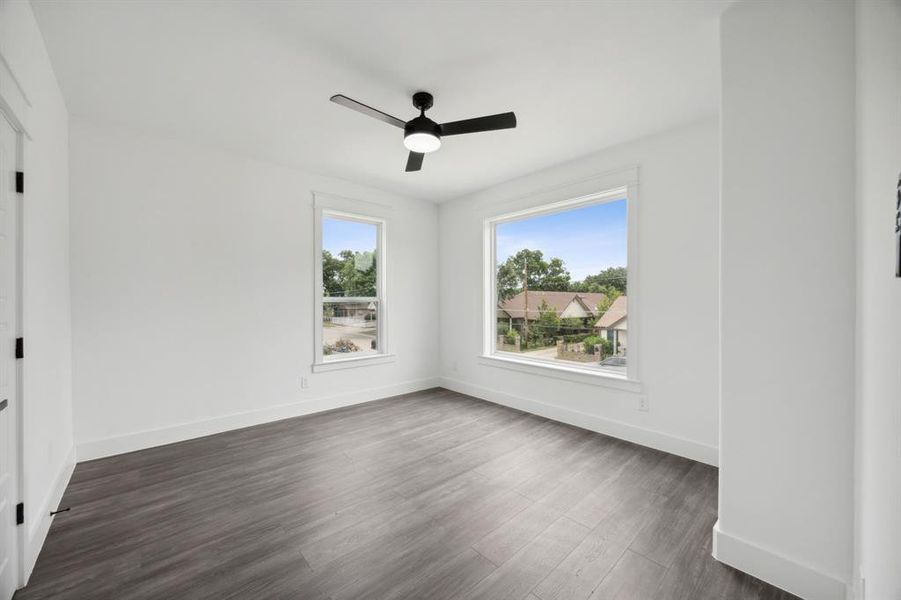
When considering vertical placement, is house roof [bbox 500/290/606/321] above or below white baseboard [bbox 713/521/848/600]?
above

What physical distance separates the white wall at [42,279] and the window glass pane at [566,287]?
3987mm

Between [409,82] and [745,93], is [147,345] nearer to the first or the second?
[409,82]

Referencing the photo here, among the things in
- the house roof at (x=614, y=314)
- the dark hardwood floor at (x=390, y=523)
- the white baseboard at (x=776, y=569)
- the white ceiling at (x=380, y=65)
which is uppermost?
the white ceiling at (x=380, y=65)

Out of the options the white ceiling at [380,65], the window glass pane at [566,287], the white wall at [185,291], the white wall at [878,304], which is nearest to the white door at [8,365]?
the white ceiling at [380,65]

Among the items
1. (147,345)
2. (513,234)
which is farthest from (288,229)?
(513,234)

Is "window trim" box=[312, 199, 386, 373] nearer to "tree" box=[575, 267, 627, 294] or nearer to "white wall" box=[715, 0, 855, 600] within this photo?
"tree" box=[575, 267, 627, 294]

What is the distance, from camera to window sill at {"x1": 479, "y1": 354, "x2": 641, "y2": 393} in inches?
136

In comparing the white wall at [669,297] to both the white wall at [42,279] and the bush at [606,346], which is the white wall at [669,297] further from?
the white wall at [42,279]

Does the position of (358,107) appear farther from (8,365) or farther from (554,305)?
(554,305)

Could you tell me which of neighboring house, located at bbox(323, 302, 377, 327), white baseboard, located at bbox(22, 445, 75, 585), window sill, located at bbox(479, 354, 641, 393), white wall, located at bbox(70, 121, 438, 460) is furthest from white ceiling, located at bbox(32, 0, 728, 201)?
white baseboard, located at bbox(22, 445, 75, 585)

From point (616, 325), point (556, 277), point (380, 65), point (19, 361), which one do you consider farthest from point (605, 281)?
point (19, 361)

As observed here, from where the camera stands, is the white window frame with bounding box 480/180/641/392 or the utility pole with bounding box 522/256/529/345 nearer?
the white window frame with bounding box 480/180/641/392

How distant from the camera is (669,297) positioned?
3189 mm

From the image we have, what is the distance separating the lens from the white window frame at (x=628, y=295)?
3396 mm
